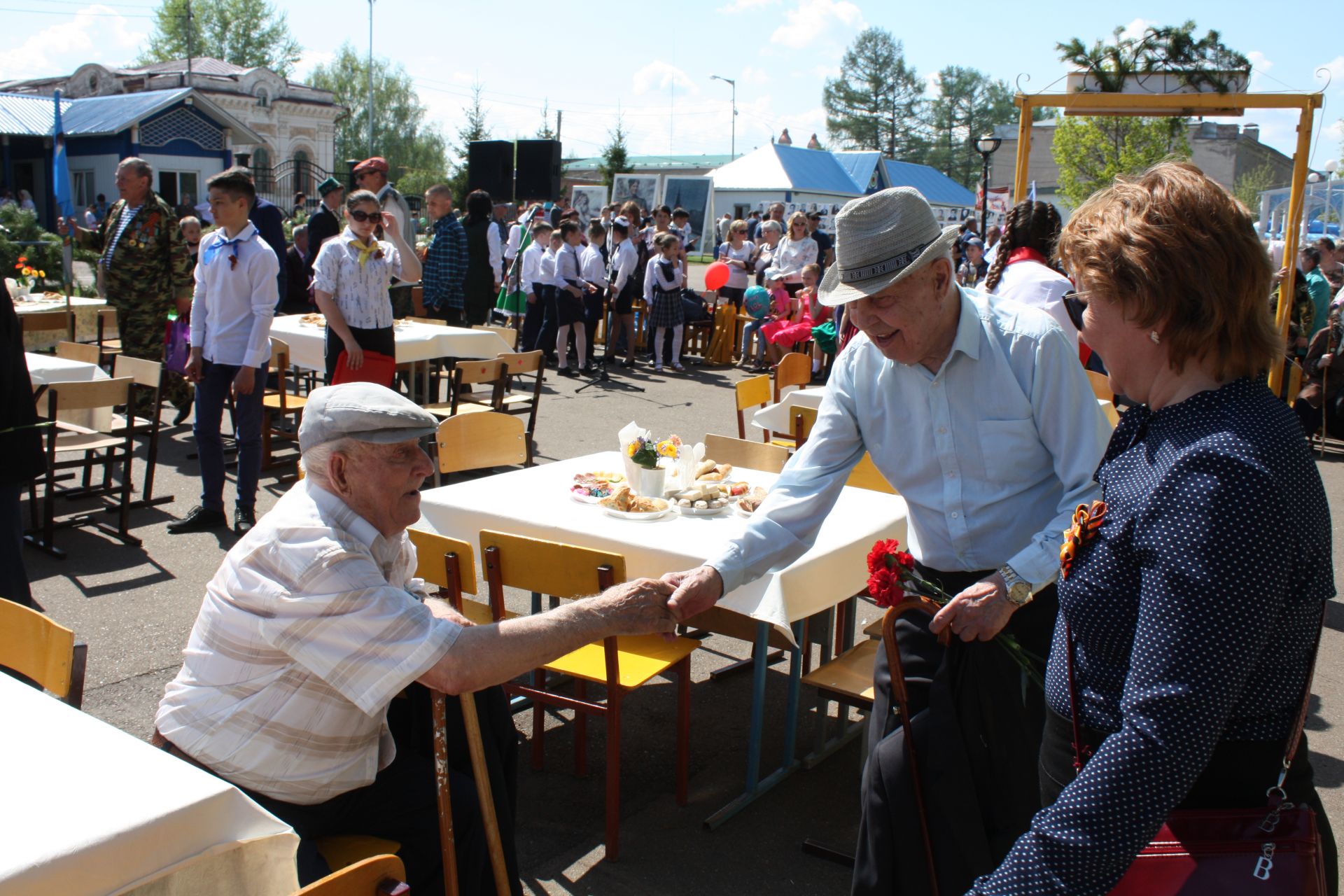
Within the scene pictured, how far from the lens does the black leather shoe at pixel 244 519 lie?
6160 mm

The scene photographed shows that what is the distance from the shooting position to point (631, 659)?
3.58m

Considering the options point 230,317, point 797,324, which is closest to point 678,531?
point 230,317

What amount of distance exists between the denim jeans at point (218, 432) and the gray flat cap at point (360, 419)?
162 inches

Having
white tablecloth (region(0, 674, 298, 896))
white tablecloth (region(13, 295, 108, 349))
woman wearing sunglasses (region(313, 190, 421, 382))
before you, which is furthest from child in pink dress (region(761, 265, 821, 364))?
white tablecloth (region(0, 674, 298, 896))

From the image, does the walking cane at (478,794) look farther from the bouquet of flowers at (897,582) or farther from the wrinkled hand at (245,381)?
the wrinkled hand at (245,381)

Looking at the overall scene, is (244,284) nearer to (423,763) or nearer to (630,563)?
(630,563)

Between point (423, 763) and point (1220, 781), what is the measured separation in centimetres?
179

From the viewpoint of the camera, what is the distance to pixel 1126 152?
29016 millimetres

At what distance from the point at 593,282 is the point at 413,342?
481cm

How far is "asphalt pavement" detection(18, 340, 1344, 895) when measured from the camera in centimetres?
321

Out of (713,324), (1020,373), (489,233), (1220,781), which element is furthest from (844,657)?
(713,324)

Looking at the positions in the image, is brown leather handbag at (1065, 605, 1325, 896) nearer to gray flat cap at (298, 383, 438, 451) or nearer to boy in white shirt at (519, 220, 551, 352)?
gray flat cap at (298, 383, 438, 451)

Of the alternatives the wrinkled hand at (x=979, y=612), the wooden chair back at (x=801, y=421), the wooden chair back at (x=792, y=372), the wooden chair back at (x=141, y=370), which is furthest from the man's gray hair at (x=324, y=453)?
the wooden chair back at (x=792, y=372)

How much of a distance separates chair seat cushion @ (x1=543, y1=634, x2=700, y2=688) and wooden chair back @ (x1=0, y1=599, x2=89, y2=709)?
1391 mm
